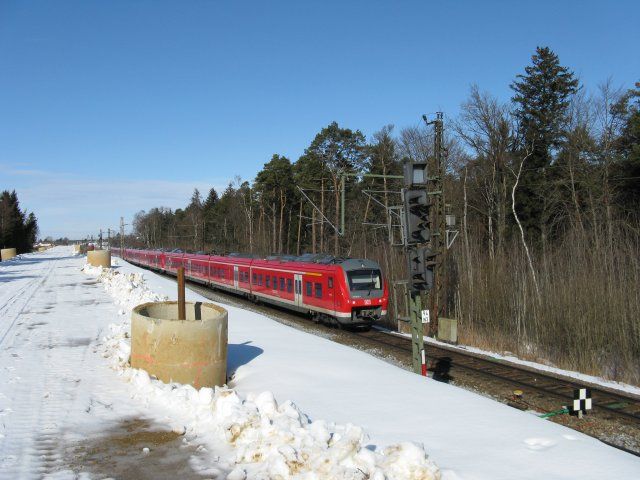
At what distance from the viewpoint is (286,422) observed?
5363 mm

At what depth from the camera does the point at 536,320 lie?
17.4m

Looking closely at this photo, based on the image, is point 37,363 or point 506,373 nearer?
point 37,363

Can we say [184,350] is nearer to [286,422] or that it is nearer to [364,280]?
[286,422]

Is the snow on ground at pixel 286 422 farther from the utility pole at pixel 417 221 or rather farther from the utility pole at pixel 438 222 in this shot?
the utility pole at pixel 438 222

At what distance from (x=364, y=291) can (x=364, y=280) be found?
420 millimetres

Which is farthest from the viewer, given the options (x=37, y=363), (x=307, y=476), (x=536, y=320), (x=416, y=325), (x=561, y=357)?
(x=536, y=320)

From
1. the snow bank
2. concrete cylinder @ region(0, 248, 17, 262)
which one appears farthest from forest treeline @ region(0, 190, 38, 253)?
the snow bank

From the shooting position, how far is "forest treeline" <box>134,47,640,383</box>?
15.9 m

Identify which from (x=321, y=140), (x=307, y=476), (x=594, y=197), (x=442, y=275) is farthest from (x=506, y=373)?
(x=321, y=140)

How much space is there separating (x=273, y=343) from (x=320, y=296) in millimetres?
8557

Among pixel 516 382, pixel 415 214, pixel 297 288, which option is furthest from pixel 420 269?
pixel 297 288

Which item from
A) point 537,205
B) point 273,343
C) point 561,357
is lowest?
point 561,357

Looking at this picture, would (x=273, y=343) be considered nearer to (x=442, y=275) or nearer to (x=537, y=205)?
(x=442, y=275)

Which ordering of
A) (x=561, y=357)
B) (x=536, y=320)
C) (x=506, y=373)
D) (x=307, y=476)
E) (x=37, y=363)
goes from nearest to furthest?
(x=307, y=476) → (x=37, y=363) → (x=506, y=373) → (x=561, y=357) → (x=536, y=320)
